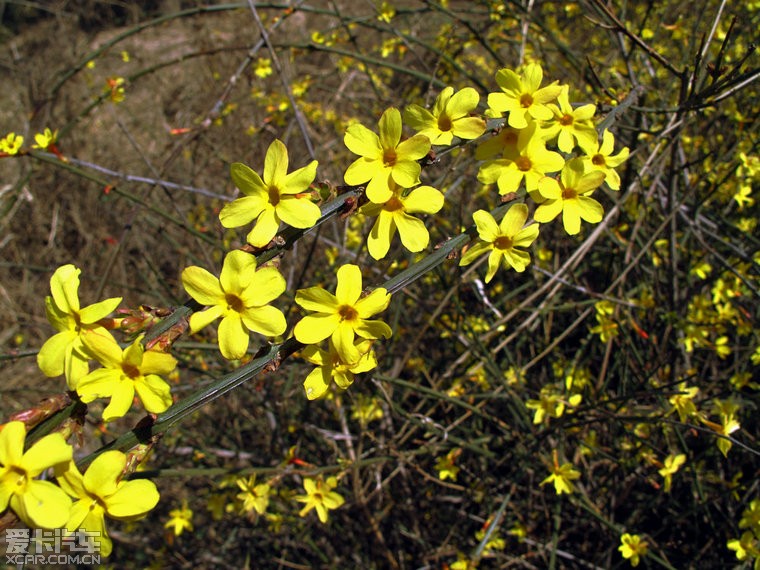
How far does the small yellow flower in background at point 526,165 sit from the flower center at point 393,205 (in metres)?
0.17

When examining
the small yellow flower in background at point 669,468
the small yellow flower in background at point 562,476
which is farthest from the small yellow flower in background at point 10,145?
the small yellow flower in background at point 669,468

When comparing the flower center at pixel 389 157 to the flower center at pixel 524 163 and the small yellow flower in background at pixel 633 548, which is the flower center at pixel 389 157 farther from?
the small yellow flower in background at pixel 633 548

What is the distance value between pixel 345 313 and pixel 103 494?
1.55ft

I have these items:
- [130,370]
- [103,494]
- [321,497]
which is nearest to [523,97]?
[130,370]

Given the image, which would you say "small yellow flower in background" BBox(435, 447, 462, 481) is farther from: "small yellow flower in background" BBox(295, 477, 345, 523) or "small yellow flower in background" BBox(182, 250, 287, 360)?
"small yellow flower in background" BBox(182, 250, 287, 360)

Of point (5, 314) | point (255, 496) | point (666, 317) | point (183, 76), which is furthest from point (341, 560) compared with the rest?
point (183, 76)

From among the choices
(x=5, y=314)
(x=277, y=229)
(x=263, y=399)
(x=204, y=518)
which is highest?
(x=277, y=229)

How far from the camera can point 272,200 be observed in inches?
36.5

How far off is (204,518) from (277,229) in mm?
2888

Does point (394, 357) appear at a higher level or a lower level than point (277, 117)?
lower

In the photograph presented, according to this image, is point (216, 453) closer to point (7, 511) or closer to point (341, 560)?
point (341, 560)

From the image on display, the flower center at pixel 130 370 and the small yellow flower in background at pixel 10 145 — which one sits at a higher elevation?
the small yellow flower in background at pixel 10 145

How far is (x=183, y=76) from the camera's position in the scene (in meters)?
6.50

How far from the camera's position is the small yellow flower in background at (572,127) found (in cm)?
103
